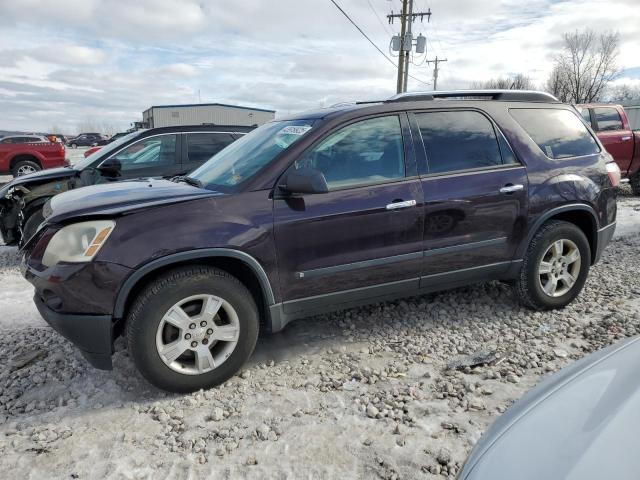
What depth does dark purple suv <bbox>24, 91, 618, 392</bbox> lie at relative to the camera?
9.00 feet

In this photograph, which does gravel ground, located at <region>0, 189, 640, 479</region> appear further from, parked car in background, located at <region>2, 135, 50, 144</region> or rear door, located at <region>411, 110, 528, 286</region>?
parked car in background, located at <region>2, 135, 50, 144</region>

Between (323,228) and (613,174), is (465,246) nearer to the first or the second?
(323,228)

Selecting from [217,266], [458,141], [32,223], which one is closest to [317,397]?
[217,266]

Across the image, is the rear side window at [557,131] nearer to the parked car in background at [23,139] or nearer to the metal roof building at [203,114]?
the parked car in background at [23,139]

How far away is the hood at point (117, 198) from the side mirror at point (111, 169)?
8.35 feet

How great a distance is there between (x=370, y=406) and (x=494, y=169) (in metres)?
2.05

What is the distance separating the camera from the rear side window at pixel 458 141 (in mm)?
3547

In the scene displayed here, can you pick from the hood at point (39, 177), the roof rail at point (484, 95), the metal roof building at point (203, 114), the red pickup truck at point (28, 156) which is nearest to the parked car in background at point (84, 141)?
the metal roof building at point (203, 114)

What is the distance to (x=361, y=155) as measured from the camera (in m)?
3.35

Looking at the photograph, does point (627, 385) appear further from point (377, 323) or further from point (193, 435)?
point (377, 323)

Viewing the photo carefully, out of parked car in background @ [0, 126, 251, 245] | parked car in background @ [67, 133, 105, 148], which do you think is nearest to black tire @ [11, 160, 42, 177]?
parked car in background @ [0, 126, 251, 245]

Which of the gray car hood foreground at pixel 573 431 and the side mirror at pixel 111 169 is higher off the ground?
the side mirror at pixel 111 169

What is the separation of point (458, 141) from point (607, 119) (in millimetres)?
8129

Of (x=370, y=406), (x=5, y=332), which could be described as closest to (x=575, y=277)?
(x=370, y=406)
